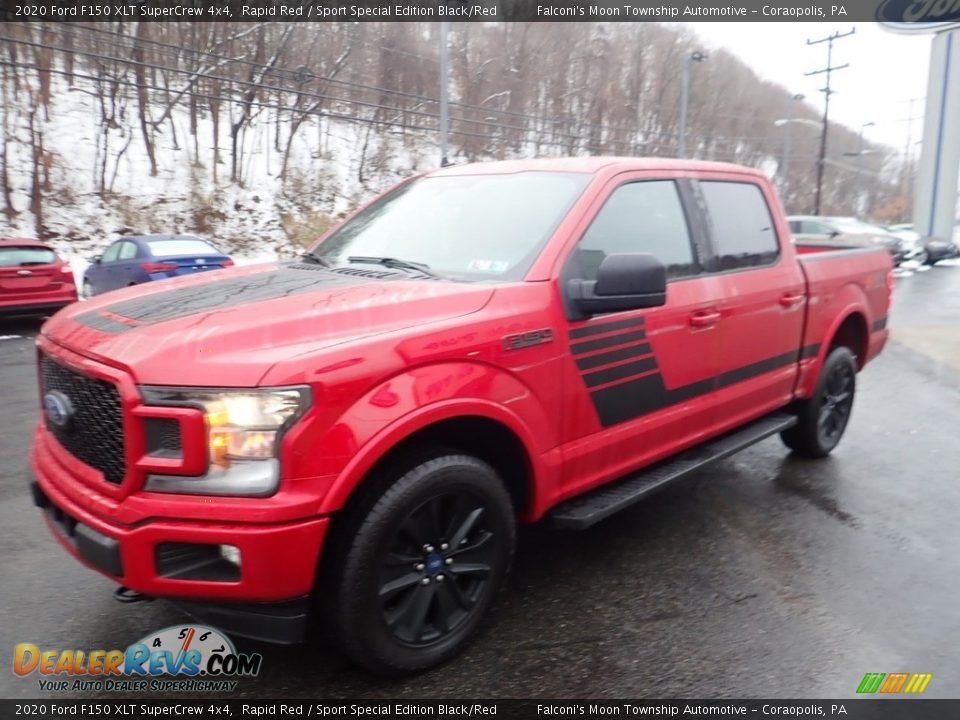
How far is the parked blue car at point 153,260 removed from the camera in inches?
483

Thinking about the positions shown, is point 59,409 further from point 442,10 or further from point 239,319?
point 442,10

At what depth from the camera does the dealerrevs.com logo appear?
2656 mm

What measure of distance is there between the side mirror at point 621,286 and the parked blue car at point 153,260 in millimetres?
10303

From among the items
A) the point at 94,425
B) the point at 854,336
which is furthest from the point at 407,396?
the point at 854,336

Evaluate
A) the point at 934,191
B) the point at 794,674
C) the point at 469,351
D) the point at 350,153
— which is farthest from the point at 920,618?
the point at 350,153

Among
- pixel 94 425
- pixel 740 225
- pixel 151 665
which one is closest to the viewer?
pixel 94 425

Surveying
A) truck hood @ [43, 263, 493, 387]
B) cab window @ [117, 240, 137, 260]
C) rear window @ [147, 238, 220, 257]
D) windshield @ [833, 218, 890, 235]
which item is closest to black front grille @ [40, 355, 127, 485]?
truck hood @ [43, 263, 493, 387]

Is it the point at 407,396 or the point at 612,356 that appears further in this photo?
the point at 612,356

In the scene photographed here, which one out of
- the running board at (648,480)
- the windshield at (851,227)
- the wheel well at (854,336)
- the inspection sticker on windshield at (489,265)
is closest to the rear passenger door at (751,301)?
the running board at (648,480)

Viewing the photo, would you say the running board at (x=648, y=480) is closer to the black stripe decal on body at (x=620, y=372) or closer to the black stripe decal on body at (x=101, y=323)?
the black stripe decal on body at (x=620, y=372)

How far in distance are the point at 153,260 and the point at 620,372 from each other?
11115 mm

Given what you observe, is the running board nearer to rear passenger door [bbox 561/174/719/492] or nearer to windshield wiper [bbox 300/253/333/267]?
rear passenger door [bbox 561/174/719/492]

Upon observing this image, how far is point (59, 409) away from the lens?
8.60 ft

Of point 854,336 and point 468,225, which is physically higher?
point 468,225
